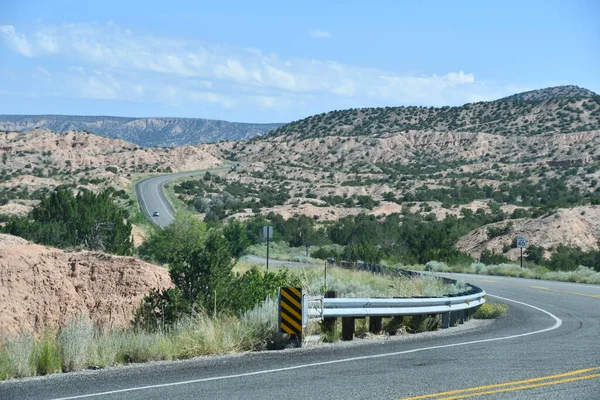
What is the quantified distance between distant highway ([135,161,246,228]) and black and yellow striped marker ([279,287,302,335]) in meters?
47.0

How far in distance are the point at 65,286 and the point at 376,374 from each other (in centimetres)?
1093

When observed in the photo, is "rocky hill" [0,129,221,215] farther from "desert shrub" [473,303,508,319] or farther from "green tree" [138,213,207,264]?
"desert shrub" [473,303,508,319]

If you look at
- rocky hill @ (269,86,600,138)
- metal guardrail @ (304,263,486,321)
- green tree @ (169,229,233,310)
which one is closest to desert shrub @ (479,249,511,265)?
metal guardrail @ (304,263,486,321)

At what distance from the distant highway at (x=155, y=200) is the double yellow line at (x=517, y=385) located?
5039 centimetres

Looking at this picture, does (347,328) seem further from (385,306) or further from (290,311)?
(290,311)

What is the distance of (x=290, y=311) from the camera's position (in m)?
12.5

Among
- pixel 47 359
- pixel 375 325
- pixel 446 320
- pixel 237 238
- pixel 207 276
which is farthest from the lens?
pixel 237 238

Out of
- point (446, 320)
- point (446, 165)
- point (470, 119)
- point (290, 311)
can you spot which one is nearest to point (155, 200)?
point (446, 165)

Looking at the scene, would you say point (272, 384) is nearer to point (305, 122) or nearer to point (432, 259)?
point (432, 259)

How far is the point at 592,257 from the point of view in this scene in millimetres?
44375

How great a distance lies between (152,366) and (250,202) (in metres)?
77.0

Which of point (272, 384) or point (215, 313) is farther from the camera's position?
point (215, 313)

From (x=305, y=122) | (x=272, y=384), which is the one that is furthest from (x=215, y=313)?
(x=305, y=122)

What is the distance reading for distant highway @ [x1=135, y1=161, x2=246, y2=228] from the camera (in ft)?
228
